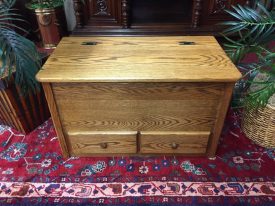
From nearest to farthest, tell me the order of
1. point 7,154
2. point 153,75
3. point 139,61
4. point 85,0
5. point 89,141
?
1. point 153,75
2. point 139,61
3. point 89,141
4. point 7,154
5. point 85,0

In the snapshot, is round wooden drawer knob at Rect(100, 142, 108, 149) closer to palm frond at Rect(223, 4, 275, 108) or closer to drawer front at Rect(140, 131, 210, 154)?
drawer front at Rect(140, 131, 210, 154)

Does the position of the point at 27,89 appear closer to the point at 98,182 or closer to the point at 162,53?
the point at 98,182

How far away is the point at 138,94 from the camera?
979 mm

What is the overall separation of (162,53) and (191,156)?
1.98 ft

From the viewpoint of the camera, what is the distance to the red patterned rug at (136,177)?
105 centimetres

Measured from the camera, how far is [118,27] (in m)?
1.94

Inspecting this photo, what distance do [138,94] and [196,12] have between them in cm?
127

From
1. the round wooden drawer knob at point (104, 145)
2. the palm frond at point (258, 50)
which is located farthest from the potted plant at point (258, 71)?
the round wooden drawer knob at point (104, 145)

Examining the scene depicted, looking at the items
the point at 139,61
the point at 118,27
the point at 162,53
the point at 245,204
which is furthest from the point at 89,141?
the point at 118,27

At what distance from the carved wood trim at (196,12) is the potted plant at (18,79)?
1359mm

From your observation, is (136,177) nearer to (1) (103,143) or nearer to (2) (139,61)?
(1) (103,143)

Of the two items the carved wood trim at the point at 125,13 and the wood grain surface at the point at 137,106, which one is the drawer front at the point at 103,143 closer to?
the wood grain surface at the point at 137,106

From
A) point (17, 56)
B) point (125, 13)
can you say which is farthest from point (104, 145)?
point (125, 13)

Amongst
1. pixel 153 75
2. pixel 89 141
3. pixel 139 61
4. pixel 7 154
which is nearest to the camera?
pixel 153 75
